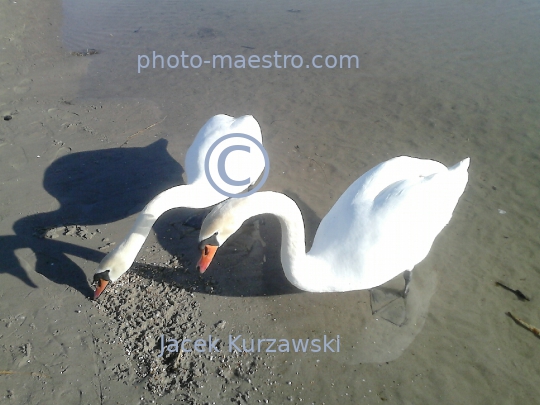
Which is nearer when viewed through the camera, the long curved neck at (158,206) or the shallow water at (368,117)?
the long curved neck at (158,206)

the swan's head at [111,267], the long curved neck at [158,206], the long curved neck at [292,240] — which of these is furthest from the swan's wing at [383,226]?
the swan's head at [111,267]

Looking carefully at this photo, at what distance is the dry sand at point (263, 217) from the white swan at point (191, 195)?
668 mm

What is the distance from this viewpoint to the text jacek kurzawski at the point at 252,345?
412 centimetres

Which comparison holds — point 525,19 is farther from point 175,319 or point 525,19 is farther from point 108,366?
point 108,366

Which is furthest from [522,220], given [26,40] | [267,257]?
[26,40]

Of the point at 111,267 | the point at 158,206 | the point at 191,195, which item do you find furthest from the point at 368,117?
the point at 111,267

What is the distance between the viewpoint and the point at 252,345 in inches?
165

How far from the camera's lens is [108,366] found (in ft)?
13.0

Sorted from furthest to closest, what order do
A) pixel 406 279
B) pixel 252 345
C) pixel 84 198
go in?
pixel 84 198
pixel 406 279
pixel 252 345

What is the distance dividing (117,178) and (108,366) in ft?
9.57

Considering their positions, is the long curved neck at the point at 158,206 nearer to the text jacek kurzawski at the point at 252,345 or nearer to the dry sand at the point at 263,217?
the dry sand at the point at 263,217

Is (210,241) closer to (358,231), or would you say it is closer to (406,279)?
(358,231)

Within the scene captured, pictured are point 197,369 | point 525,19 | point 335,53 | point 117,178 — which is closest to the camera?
point 197,369

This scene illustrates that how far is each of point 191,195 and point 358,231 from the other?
1.89m
